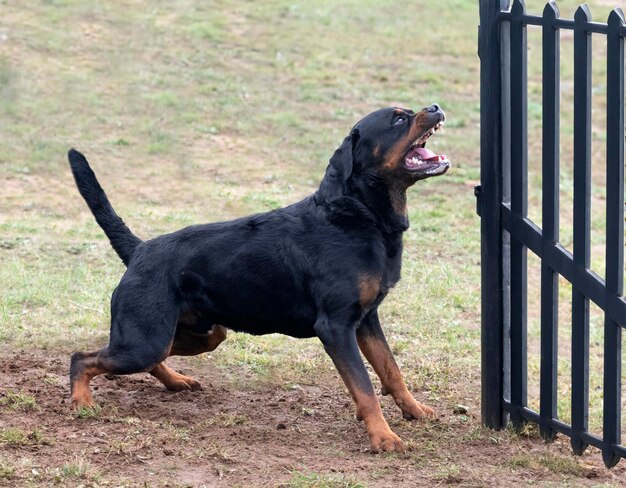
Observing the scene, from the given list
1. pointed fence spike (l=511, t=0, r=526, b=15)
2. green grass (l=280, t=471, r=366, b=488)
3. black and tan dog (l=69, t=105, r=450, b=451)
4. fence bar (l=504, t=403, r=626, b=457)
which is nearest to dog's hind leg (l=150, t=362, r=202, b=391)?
black and tan dog (l=69, t=105, r=450, b=451)

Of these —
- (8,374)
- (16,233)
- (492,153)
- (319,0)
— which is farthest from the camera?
(319,0)

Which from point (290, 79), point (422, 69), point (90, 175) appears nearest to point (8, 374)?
point (90, 175)

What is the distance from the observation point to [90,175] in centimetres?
597

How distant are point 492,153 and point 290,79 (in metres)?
11.6

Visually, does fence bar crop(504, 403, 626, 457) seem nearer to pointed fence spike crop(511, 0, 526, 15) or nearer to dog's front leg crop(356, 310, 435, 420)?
dog's front leg crop(356, 310, 435, 420)

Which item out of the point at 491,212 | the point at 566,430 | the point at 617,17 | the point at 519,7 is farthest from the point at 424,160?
the point at 566,430

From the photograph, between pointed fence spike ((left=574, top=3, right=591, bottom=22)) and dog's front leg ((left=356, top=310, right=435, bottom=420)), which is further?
dog's front leg ((left=356, top=310, right=435, bottom=420))

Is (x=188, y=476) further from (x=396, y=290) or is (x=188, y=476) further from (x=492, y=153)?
(x=396, y=290)

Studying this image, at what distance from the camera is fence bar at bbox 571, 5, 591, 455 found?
15.4 feet

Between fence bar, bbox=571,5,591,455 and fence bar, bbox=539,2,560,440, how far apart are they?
17 centimetres

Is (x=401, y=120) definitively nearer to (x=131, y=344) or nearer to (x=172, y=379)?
(x=131, y=344)

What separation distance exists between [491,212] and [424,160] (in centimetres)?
44

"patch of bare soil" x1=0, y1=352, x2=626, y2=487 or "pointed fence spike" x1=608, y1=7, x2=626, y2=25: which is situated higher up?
"pointed fence spike" x1=608, y1=7, x2=626, y2=25

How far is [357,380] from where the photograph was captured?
17.3 ft
